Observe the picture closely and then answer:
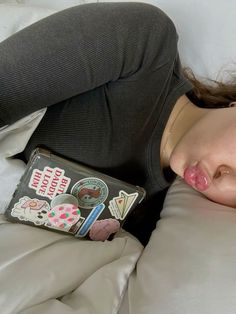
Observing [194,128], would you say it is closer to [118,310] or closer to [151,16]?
[151,16]

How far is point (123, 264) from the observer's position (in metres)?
0.79

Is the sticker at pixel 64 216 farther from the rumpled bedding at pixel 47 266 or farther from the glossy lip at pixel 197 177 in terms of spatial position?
the glossy lip at pixel 197 177

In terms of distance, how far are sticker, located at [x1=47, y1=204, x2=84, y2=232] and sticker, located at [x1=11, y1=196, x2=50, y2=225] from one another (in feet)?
0.04

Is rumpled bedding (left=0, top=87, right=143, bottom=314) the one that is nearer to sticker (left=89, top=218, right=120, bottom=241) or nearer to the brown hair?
sticker (left=89, top=218, right=120, bottom=241)

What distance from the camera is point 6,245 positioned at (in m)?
0.73

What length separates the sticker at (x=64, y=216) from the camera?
80 centimetres

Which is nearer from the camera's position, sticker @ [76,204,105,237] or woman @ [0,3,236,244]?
woman @ [0,3,236,244]

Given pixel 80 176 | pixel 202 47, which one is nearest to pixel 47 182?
pixel 80 176

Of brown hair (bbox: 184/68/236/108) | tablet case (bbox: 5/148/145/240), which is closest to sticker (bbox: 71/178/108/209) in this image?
tablet case (bbox: 5/148/145/240)

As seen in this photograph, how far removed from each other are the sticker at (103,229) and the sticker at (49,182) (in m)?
0.12

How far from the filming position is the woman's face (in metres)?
0.79

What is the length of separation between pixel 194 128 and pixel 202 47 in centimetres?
23

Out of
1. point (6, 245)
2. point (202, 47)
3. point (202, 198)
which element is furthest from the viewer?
point (202, 47)

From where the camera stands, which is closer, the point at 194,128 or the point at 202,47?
the point at 194,128
